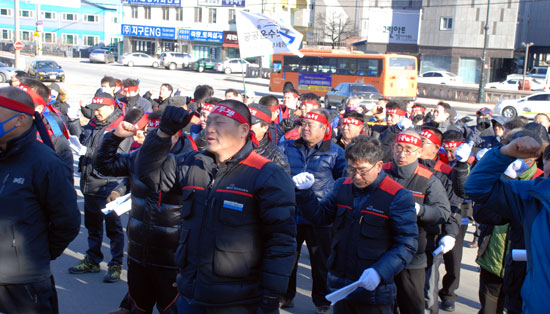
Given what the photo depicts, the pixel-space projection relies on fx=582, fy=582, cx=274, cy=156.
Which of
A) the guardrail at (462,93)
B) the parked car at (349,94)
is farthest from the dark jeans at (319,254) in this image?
the guardrail at (462,93)

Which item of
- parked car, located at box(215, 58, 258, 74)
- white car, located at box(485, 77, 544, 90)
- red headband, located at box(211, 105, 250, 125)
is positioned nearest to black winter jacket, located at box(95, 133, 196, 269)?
red headband, located at box(211, 105, 250, 125)

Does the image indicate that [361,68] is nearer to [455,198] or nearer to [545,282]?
[455,198]

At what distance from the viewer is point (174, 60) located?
5650cm

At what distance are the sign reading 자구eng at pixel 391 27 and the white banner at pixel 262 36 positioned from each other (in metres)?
50.7

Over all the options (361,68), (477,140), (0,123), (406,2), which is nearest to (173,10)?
(406,2)

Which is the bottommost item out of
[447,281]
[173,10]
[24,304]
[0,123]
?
[447,281]

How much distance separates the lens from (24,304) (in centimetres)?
365

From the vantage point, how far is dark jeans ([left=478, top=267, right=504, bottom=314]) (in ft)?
16.3

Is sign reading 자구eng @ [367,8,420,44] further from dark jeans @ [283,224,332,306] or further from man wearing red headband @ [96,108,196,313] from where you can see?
man wearing red headband @ [96,108,196,313]

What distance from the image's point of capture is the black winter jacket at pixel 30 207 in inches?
141

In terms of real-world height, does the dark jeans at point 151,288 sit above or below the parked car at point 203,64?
below

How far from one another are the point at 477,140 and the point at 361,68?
25.4 metres

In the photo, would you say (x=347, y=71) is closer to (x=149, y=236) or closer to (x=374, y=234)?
(x=149, y=236)

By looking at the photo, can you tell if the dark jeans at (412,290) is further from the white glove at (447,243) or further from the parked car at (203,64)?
the parked car at (203,64)
